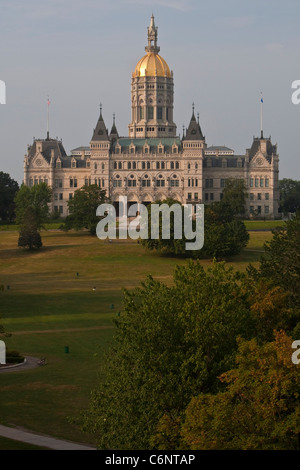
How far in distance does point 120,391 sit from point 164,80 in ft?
473

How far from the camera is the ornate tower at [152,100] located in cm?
17562

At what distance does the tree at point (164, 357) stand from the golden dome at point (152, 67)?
139 metres

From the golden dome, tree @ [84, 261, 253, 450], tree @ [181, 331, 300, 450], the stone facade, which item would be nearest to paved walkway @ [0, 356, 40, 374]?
tree @ [84, 261, 253, 450]

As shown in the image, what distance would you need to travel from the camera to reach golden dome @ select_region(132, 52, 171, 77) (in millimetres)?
177500

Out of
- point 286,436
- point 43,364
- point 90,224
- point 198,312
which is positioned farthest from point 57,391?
point 90,224

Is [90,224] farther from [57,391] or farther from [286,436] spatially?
[286,436]

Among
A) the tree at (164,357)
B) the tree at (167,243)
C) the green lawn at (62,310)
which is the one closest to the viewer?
the tree at (164,357)

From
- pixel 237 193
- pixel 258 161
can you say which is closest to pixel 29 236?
pixel 237 193

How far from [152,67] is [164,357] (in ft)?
476

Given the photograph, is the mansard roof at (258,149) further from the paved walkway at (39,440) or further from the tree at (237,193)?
the paved walkway at (39,440)

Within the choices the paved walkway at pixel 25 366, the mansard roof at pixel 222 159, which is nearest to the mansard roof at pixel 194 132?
the mansard roof at pixel 222 159

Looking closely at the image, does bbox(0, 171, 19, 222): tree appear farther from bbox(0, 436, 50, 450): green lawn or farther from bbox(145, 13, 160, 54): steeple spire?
bbox(0, 436, 50, 450): green lawn

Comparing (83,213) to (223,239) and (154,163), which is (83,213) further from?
(154,163)

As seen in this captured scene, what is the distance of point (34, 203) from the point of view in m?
142
